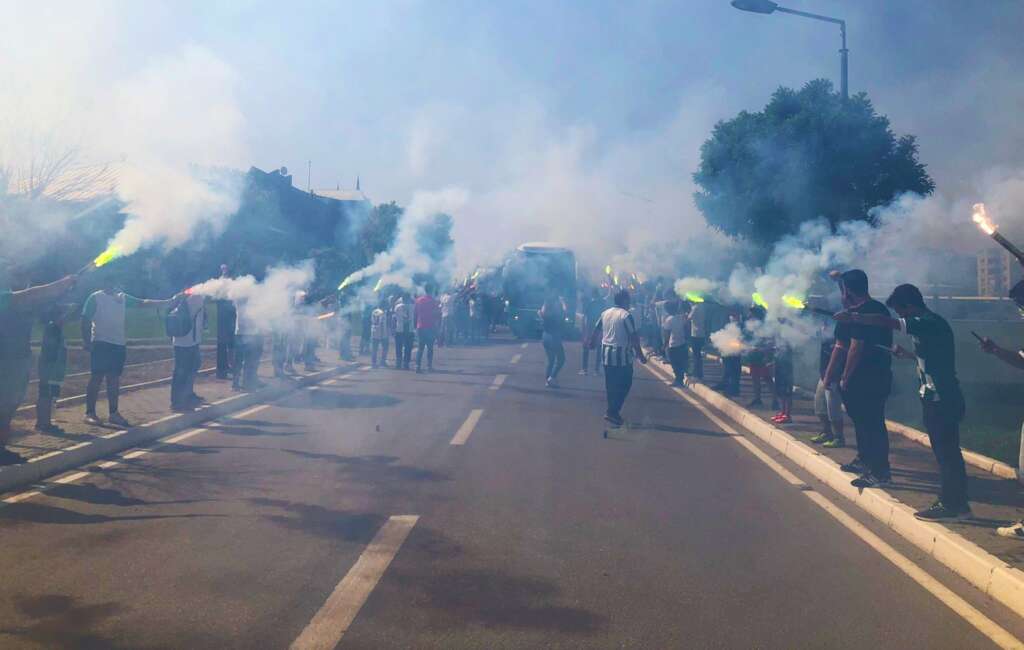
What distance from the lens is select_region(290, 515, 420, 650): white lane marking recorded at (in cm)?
417

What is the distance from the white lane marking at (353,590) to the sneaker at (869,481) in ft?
12.4

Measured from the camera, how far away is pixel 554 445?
9.86 m

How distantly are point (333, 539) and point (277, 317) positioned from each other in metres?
10.5

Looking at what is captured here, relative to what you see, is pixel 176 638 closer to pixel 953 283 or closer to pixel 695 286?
pixel 695 286

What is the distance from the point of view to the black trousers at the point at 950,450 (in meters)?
6.25

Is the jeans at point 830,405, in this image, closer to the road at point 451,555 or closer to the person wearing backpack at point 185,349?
the road at point 451,555

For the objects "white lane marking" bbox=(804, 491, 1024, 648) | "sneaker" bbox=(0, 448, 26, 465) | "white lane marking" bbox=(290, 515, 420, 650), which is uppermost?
"sneaker" bbox=(0, 448, 26, 465)

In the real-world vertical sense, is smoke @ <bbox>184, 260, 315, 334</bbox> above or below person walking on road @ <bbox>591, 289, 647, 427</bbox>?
above

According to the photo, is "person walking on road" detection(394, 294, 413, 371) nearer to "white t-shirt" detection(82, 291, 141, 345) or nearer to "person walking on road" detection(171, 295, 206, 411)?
"person walking on road" detection(171, 295, 206, 411)

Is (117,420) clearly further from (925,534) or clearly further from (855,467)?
(925,534)

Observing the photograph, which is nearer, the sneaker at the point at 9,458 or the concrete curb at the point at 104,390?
the sneaker at the point at 9,458

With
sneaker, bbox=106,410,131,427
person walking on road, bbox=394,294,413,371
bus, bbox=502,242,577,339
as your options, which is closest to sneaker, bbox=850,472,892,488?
sneaker, bbox=106,410,131,427

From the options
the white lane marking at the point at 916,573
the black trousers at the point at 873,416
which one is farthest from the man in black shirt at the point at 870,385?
the white lane marking at the point at 916,573

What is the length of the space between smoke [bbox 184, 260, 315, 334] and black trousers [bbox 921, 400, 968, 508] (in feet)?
32.9
